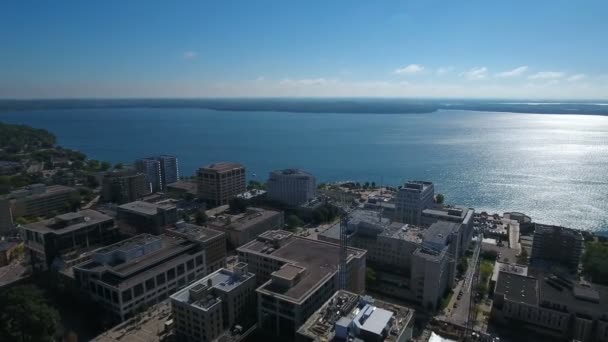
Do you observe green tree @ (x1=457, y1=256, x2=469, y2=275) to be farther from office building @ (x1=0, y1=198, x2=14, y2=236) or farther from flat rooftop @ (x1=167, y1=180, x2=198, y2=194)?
office building @ (x1=0, y1=198, x2=14, y2=236)

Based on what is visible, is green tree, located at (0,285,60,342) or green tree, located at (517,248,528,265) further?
green tree, located at (517,248,528,265)

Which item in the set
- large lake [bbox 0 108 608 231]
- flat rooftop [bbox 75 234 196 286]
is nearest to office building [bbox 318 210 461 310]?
flat rooftop [bbox 75 234 196 286]

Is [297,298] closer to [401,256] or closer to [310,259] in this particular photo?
[310,259]

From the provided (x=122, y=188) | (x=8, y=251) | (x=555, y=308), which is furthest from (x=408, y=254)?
(x=122, y=188)

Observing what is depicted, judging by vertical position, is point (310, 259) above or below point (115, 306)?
above

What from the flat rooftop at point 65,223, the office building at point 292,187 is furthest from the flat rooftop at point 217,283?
the office building at point 292,187

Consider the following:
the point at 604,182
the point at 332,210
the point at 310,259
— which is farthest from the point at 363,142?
the point at 310,259

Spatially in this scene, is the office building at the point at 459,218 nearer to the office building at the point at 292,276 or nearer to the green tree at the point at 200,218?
the office building at the point at 292,276
